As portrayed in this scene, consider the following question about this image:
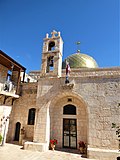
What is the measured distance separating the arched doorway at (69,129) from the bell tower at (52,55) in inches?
108

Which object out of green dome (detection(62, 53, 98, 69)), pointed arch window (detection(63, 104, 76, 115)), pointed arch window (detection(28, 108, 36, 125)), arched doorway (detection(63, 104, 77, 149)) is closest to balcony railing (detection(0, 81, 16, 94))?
pointed arch window (detection(28, 108, 36, 125))

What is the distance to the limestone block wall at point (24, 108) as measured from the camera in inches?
408

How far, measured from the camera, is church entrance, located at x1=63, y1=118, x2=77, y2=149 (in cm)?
890

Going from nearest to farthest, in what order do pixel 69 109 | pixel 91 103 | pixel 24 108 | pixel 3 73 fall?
pixel 91 103 < pixel 69 109 < pixel 24 108 < pixel 3 73

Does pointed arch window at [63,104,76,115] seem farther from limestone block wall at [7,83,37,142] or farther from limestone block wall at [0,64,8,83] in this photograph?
limestone block wall at [0,64,8,83]

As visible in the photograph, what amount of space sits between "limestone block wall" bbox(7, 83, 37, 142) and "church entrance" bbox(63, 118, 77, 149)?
2812mm

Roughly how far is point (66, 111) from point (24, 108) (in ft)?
12.3

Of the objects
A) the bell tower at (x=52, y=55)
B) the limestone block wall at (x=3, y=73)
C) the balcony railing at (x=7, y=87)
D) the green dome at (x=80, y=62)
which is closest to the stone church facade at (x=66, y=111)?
the bell tower at (x=52, y=55)

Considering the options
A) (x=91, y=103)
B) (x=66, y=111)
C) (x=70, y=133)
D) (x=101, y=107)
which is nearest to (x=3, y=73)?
(x=66, y=111)

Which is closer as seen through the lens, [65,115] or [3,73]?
[65,115]

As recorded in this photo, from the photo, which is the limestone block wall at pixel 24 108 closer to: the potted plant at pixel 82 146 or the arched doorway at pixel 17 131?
the arched doorway at pixel 17 131

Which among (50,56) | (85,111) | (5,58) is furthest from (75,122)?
(5,58)

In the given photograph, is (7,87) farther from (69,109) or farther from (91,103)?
(91,103)

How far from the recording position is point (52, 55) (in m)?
10.4
